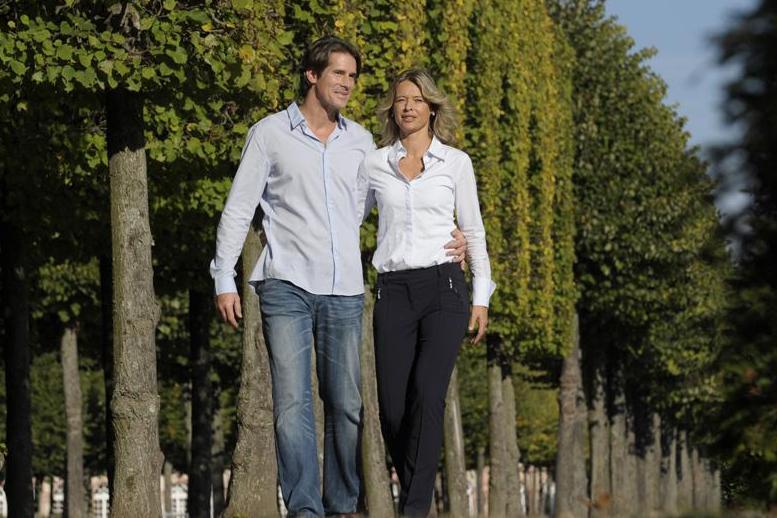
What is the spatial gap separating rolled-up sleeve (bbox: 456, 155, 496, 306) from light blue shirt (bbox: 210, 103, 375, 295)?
3.66 feet

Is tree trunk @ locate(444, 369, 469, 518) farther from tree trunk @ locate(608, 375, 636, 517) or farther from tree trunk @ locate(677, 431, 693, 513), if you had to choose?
tree trunk @ locate(677, 431, 693, 513)

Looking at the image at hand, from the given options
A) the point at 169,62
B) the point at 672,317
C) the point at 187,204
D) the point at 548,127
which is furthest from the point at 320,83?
the point at 672,317

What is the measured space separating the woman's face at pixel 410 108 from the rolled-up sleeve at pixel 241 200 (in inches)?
46.2

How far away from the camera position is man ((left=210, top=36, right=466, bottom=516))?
8.51m

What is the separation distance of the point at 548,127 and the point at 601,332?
11.2m

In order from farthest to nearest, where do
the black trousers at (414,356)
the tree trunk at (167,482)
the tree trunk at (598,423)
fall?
1. the tree trunk at (167,482)
2. the tree trunk at (598,423)
3. the black trousers at (414,356)

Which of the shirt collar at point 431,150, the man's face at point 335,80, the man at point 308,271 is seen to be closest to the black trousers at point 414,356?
the shirt collar at point 431,150

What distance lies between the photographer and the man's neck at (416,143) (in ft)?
31.7

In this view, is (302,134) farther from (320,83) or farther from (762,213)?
(762,213)

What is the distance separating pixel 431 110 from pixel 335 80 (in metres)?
1.16

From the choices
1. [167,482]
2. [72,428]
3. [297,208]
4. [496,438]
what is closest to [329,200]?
[297,208]

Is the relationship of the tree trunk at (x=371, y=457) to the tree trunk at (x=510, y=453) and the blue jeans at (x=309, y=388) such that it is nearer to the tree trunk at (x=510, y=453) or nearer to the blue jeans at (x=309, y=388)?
the blue jeans at (x=309, y=388)

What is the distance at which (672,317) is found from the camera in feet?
148

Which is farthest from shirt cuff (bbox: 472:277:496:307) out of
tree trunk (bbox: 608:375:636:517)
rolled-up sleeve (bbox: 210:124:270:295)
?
tree trunk (bbox: 608:375:636:517)
